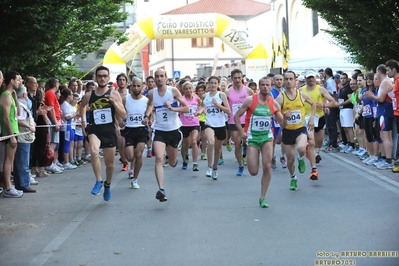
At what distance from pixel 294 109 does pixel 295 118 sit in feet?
0.47

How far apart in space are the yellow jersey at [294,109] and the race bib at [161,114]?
6.19 ft

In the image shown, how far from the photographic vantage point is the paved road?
7.71 m

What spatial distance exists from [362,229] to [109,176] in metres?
4.32

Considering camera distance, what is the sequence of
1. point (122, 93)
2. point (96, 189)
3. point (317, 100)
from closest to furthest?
point (96, 189), point (317, 100), point (122, 93)

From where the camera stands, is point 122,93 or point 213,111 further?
point 122,93

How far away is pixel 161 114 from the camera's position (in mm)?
12539

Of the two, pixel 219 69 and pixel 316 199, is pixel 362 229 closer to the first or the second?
pixel 316 199

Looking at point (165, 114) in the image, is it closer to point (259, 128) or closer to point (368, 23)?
point (259, 128)

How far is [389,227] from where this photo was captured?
8.95 m

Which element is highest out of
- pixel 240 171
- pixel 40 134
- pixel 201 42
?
pixel 201 42

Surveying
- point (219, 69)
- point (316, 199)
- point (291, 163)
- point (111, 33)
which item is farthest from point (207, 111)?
point (219, 69)

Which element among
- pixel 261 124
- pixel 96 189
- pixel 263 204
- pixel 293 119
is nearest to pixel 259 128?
pixel 261 124

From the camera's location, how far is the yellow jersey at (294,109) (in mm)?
12891

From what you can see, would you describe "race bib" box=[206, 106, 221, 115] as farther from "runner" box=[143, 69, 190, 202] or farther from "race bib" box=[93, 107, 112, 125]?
"race bib" box=[93, 107, 112, 125]
